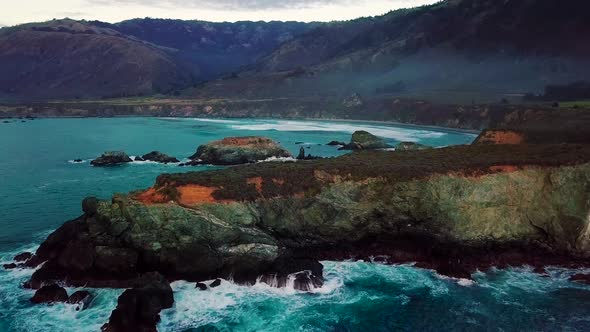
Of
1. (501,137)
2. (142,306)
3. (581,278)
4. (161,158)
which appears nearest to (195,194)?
(142,306)

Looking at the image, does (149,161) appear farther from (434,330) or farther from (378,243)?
(434,330)

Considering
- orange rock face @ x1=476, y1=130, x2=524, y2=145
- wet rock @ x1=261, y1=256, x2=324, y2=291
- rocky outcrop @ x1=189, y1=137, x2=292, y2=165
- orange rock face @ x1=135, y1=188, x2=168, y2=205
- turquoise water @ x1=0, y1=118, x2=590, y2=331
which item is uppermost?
orange rock face @ x1=476, y1=130, x2=524, y2=145

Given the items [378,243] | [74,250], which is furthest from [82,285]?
[378,243]

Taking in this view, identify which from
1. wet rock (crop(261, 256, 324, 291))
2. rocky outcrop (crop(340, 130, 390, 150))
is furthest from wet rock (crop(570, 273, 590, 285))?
rocky outcrop (crop(340, 130, 390, 150))

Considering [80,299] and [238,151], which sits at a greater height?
[238,151]

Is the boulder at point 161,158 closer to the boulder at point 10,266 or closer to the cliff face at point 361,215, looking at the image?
the cliff face at point 361,215

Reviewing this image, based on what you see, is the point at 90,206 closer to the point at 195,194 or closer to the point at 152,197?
the point at 152,197

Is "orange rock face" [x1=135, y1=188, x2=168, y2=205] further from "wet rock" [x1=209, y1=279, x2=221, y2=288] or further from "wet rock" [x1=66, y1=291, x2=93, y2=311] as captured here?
"wet rock" [x1=66, y1=291, x2=93, y2=311]
